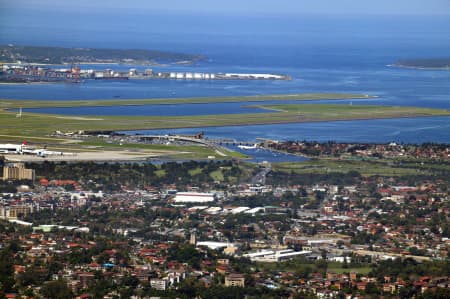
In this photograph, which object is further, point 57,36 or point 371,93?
point 57,36

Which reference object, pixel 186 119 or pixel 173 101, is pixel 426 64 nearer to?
pixel 173 101

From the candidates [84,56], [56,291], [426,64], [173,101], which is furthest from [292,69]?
[56,291]

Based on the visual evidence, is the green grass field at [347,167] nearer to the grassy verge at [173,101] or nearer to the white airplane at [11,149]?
the white airplane at [11,149]

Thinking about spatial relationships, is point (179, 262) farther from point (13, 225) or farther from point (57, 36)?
point (57, 36)


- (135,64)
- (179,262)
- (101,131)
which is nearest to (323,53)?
(135,64)

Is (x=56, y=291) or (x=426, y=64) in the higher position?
(x=426, y=64)
